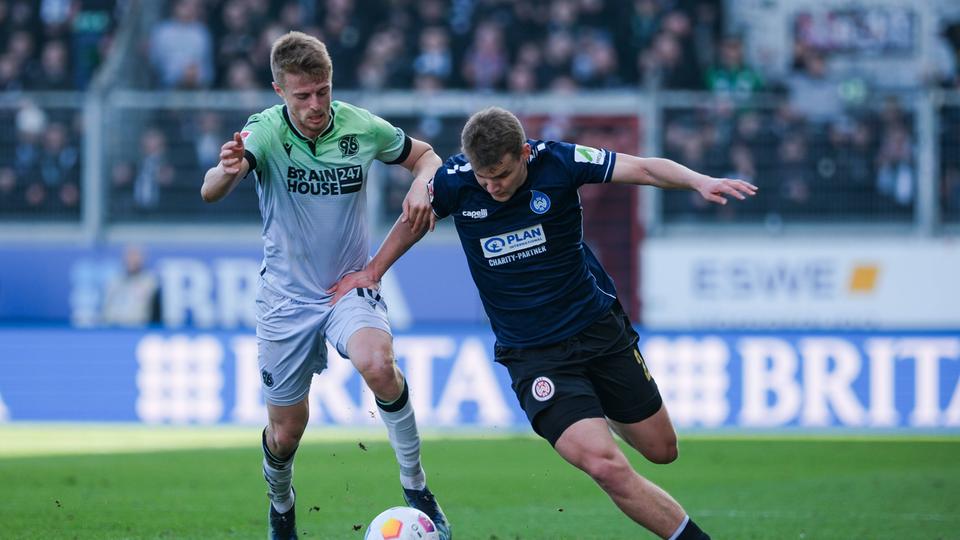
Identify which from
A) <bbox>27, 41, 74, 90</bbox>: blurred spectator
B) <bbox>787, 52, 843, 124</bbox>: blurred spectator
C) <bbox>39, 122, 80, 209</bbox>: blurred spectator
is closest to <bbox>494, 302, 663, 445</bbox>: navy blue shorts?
<bbox>787, 52, 843, 124</bbox>: blurred spectator

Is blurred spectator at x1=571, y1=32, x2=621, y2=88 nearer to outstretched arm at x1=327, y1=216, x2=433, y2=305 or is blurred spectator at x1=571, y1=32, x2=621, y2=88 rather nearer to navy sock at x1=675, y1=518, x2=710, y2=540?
outstretched arm at x1=327, y1=216, x2=433, y2=305

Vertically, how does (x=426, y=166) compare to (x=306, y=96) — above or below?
below

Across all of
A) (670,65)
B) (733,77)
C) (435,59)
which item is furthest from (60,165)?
(733,77)

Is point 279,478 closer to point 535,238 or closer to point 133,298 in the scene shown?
point 535,238

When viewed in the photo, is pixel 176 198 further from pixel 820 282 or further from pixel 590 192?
pixel 820 282

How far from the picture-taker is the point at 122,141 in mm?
17422

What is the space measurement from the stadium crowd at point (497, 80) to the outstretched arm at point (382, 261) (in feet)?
31.5

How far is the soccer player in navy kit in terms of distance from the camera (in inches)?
259

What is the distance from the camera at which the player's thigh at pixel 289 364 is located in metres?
7.45

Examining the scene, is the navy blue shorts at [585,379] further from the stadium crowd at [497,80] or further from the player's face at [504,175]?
the stadium crowd at [497,80]

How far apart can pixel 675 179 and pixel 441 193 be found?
1136mm

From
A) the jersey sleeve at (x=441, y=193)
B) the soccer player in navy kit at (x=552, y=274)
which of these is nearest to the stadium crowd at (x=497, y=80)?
the jersey sleeve at (x=441, y=193)

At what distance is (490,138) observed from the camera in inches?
254

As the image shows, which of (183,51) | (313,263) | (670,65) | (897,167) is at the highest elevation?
(183,51)
